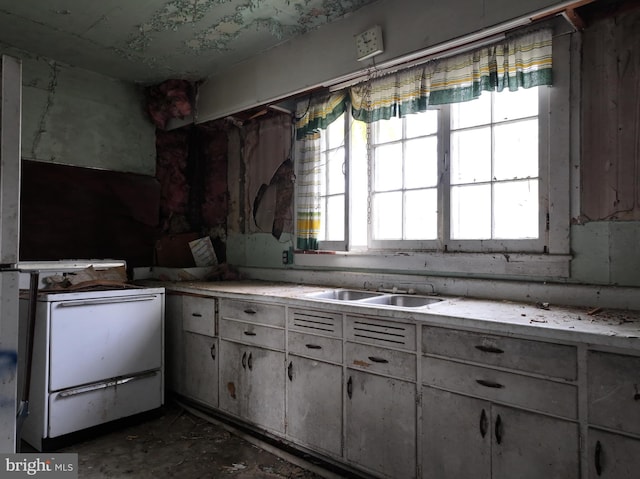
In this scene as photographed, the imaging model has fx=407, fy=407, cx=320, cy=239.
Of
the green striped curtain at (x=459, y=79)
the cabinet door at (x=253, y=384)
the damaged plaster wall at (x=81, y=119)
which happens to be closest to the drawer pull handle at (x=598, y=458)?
the cabinet door at (x=253, y=384)

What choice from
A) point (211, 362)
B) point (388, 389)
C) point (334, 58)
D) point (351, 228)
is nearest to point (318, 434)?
point (388, 389)

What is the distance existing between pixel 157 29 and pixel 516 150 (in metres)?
2.62

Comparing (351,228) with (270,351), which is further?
(351,228)

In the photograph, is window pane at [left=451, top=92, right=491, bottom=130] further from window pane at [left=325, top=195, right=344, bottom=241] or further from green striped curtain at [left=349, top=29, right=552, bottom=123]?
window pane at [left=325, top=195, right=344, bottom=241]

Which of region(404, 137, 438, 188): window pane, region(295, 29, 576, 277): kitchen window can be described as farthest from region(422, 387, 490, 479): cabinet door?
region(404, 137, 438, 188): window pane

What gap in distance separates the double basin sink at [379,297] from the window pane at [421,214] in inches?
16.9

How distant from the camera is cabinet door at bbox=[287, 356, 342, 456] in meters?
2.26

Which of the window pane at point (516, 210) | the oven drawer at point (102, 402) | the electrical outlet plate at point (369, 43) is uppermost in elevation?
the electrical outlet plate at point (369, 43)

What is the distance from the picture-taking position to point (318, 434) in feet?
7.63

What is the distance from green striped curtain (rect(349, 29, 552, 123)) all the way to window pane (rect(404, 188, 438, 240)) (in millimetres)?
561

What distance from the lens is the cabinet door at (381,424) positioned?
1971mm

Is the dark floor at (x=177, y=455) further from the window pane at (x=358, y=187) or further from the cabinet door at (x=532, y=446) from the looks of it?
the window pane at (x=358, y=187)

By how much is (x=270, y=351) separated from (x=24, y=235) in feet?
7.47

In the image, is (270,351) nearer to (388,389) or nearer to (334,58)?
(388,389)
